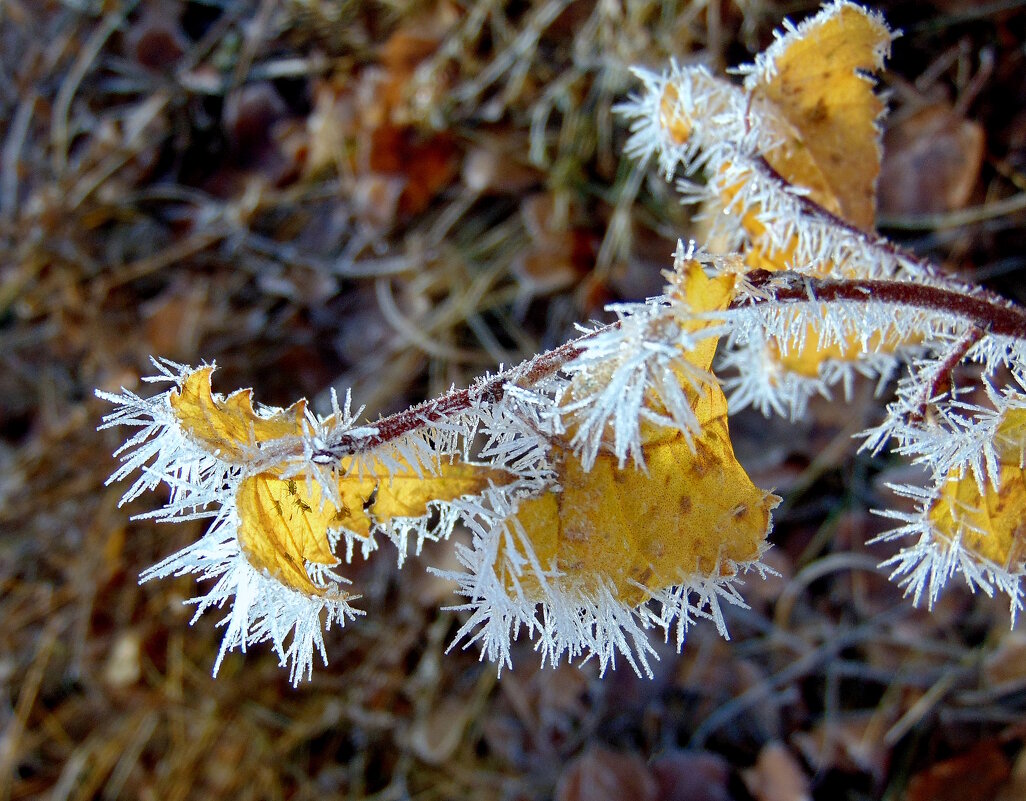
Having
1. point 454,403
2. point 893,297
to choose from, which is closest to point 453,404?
point 454,403

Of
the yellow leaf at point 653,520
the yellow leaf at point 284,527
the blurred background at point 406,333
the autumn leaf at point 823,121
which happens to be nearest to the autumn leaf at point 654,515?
the yellow leaf at point 653,520

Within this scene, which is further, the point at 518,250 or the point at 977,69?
the point at 518,250

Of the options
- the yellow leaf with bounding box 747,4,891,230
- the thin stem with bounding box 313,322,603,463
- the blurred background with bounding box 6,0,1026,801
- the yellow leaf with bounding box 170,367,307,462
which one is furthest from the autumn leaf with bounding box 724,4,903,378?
the blurred background with bounding box 6,0,1026,801

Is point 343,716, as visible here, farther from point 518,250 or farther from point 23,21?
point 23,21

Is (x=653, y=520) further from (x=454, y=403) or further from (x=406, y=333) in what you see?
(x=406, y=333)

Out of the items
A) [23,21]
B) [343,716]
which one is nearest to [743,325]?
[343,716]

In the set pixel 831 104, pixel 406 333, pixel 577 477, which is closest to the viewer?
pixel 577 477
